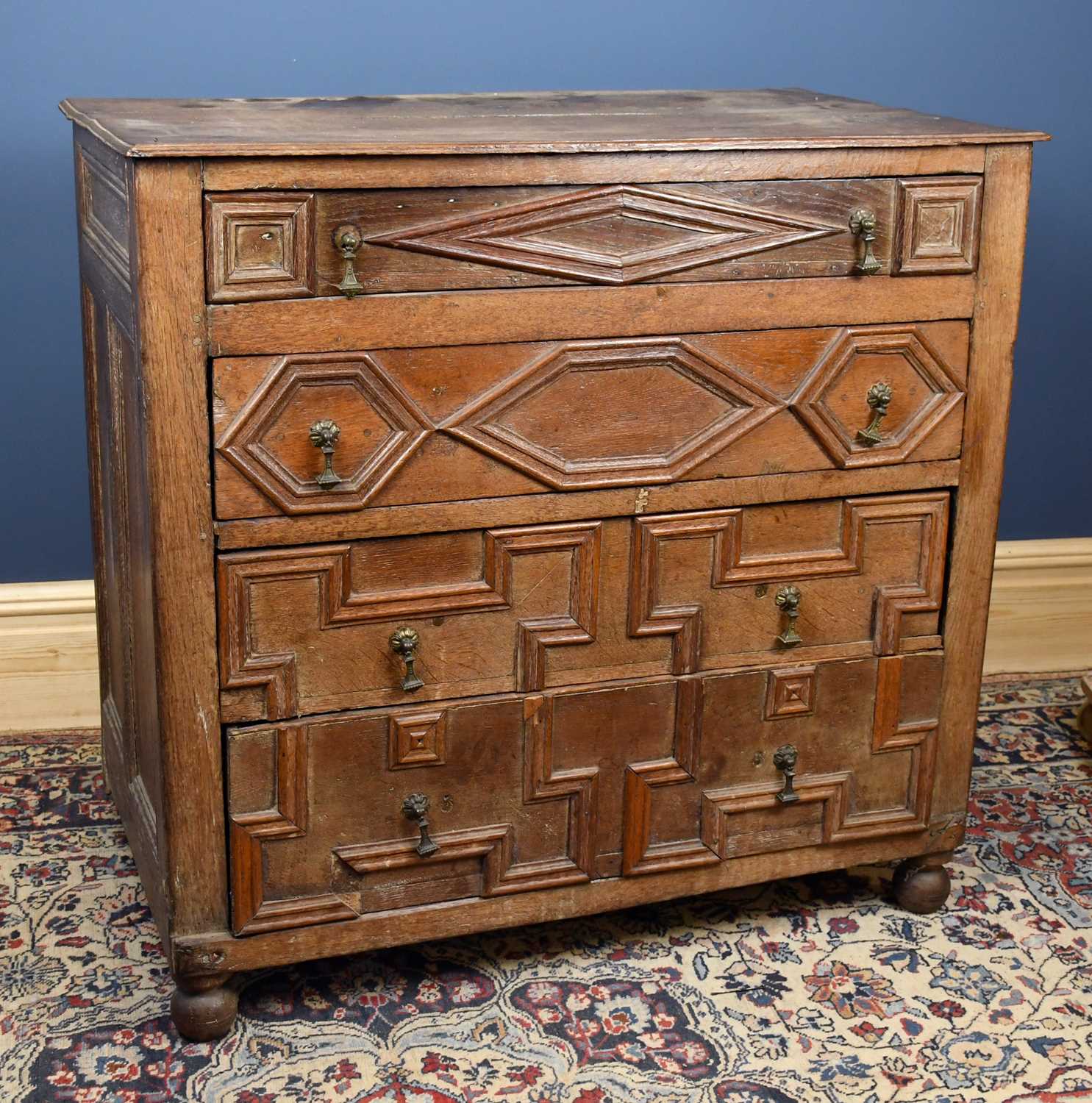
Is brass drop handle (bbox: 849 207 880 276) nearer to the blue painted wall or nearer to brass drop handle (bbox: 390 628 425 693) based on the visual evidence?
brass drop handle (bbox: 390 628 425 693)

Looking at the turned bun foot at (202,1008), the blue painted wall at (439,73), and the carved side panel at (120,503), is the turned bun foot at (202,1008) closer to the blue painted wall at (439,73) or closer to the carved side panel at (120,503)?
the carved side panel at (120,503)

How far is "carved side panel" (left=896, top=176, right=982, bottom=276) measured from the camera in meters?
2.08

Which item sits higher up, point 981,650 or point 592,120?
point 592,120

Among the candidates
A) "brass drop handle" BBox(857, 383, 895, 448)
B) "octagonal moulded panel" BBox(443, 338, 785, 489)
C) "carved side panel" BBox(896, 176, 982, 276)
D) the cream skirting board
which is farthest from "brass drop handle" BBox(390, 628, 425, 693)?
the cream skirting board

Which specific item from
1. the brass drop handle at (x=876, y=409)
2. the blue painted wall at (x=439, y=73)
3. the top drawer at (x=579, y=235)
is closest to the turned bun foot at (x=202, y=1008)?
the top drawer at (x=579, y=235)

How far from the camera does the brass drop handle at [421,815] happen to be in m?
2.09

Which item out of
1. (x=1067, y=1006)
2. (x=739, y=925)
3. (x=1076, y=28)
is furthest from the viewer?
(x=1076, y=28)

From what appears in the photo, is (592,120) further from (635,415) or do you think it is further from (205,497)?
(205,497)

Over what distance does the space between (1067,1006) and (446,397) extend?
122 cm

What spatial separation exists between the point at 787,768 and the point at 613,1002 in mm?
408

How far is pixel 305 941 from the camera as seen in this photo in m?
2.11

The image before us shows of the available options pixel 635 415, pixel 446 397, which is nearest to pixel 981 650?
pixel 635 415

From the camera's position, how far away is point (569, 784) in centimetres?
217

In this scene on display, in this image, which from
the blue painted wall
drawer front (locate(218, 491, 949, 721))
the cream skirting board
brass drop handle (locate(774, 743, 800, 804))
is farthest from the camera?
the cream skirting board
